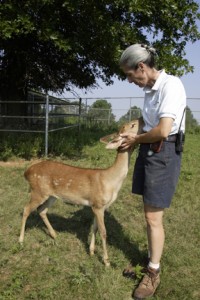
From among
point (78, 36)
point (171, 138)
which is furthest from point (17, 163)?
point (171, 138)

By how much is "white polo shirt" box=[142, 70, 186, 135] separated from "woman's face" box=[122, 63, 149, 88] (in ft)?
0.30

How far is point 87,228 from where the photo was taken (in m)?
5.23

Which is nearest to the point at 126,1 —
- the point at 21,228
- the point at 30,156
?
the point at 30,156

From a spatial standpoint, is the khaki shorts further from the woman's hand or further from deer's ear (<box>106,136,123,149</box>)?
deer's ear (<box>106,136,123,149</box>)

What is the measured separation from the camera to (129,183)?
7.58 metres

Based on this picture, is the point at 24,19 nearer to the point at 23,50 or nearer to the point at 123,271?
the point at 23,50

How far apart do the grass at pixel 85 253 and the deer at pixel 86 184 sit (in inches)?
8.5

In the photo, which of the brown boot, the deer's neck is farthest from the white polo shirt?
the brown boot

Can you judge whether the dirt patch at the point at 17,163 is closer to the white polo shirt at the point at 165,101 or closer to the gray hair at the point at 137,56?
the white polo shirt at the point at 165,101

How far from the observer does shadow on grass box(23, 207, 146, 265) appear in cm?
455

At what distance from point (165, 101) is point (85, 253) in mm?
2311

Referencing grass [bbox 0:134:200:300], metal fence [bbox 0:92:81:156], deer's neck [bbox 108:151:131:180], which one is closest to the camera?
grass [bbox 0:134:200:300]

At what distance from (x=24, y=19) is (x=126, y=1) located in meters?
2.41

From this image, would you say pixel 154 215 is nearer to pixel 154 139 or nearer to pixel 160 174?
pixel 160 174
